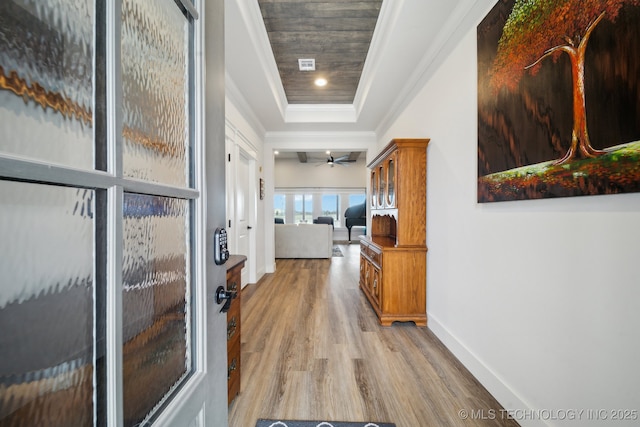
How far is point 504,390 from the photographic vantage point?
5.38ft

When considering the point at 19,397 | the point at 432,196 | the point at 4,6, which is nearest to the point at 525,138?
the point at 432,196

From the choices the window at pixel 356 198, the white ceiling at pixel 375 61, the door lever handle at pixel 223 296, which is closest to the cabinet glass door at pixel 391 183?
the white ceiling at pixel 375 61

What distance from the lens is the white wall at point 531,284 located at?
41.6 inches

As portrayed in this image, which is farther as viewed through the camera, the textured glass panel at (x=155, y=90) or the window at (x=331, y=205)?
the window at (x=331, y=205)

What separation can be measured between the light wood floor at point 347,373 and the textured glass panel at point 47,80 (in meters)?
1.69

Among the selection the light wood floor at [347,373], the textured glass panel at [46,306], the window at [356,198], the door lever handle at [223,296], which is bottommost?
the light wood floor at [347,373]

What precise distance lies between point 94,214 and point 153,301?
261 mm

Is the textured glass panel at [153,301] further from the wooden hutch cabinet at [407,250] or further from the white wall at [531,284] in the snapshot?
the wooden hutch cabinet at [407,250]

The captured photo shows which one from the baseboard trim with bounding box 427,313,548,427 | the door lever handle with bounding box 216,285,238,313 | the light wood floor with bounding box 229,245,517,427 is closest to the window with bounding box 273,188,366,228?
the light wood floor with bounding box 229,245,517,427

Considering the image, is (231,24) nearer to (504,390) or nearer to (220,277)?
(220,277)

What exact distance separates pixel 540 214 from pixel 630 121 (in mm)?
532

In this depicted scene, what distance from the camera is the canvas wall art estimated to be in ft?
3.30

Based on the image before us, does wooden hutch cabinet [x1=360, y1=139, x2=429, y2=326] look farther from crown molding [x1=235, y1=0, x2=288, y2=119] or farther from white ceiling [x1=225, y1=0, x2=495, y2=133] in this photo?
crown molding [x1=235, y1=0, x2=288, y2=119]

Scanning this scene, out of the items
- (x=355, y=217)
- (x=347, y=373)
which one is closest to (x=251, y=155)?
(x=347, y=373)
